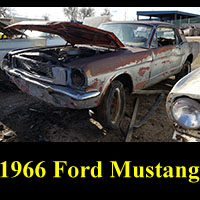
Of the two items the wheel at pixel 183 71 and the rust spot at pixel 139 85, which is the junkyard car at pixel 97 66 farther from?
the wheel at pixel 183 71

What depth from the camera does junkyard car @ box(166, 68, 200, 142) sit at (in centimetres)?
158

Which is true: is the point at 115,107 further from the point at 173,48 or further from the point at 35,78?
the point at 173,48

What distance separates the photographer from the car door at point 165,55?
147 inches

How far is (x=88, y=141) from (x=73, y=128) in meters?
0.42

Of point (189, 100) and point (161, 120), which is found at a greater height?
point (189, 100)

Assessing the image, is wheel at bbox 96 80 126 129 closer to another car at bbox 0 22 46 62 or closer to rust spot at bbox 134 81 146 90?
rust spot at bbox 134 81 146 90

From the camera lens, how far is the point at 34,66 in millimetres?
3037

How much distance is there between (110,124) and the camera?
3.00 metres

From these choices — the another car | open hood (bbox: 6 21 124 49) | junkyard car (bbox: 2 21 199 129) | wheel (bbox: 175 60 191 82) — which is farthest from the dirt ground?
wheel (bbox: 175 60 191 82)

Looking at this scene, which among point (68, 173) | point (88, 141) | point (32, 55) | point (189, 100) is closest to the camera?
point (189, 100)

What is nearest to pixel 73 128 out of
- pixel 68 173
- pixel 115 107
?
pixel 115 107

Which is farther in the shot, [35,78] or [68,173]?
[35,78]

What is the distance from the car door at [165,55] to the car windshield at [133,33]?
18cm

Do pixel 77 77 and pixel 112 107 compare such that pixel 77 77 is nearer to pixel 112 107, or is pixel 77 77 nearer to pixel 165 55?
pixel 112 107
